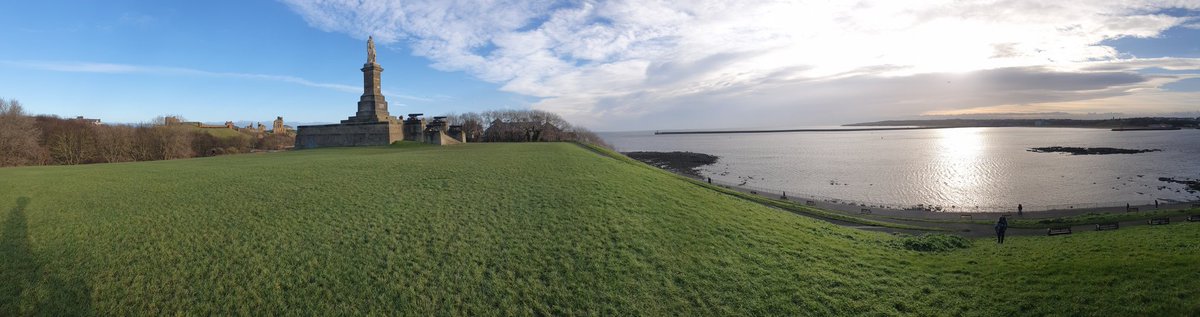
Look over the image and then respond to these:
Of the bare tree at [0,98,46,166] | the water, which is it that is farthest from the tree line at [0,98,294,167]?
the water

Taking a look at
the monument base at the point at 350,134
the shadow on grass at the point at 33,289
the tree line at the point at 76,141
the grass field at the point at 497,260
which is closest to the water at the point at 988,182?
the grass field at the point at 497,260

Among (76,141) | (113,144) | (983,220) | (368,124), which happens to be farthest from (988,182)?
(76,141)

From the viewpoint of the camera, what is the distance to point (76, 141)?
3288 cm

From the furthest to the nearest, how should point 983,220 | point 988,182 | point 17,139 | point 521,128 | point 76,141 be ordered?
point 521,128
point 988,182
point 76,141
point 17,139
point 983,220

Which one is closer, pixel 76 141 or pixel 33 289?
pixel 33 289

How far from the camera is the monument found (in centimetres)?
4309

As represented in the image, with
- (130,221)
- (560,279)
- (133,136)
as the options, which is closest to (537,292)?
(560,279)

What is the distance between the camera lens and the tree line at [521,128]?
73.8 m

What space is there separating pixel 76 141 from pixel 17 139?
5.64 meters

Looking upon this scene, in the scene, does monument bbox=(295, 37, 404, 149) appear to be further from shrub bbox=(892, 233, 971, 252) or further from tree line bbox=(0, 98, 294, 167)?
shrub bbox=(892, 233, 971, 252)

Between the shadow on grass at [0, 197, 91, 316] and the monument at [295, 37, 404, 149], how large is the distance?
3431cm

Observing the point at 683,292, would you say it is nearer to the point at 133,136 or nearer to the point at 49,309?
the point at 49,309

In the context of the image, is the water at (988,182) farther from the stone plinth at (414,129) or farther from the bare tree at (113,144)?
the bare tree at (113,144)

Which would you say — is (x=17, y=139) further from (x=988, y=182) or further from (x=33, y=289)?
(x=988, y=182)
